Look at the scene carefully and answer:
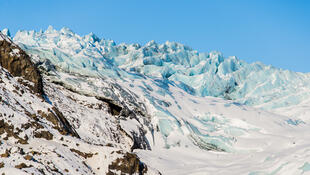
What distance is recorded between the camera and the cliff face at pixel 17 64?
24000mm

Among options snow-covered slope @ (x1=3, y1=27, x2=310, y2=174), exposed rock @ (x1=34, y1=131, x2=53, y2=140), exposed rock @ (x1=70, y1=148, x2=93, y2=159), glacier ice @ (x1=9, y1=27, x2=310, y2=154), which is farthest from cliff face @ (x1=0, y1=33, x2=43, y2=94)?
glacier ice @ (x1=9, y1=27, x2=310, y2=154)

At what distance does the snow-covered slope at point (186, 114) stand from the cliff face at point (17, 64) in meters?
2.54

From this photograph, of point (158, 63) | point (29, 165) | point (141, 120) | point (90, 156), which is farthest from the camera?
point (158, 63)

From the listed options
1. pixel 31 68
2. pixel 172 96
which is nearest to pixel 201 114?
pixel 172 96

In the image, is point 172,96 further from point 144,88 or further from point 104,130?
point 104,130

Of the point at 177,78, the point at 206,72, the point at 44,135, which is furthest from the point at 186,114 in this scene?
the point at 206,72

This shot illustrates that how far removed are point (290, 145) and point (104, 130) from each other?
69.1 feet

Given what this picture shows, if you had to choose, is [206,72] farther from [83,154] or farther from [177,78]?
[83,154]

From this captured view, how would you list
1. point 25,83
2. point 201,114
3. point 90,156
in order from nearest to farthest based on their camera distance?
1. point 90,156
2. point 25,83
3. point 201,114

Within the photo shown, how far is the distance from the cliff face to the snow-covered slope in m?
2.54

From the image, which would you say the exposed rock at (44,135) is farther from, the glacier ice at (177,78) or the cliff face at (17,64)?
the glacier ice at (177,78)

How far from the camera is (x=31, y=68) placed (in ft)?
81.6

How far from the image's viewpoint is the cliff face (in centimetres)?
2400

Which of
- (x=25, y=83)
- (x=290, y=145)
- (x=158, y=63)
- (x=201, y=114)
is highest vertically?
(x=158, y=63)
